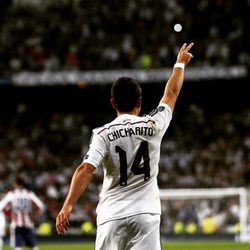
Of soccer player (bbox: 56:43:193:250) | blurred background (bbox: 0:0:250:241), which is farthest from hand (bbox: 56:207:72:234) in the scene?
blurred background (bbox: 0:0:250:241)

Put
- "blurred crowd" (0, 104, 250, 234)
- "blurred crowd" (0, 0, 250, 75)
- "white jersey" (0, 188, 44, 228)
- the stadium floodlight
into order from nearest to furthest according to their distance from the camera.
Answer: "white jersey" (0, 188, 44, 228) → the stadium floodlight → "blurred crowd" (0, 104, 250, 234) → "blurred crowd" (0, 0, 250, 75)

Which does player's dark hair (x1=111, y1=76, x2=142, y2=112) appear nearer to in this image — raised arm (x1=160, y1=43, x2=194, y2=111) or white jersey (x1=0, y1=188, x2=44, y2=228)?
raised arm (x1=160, y1=43, x2=194, y2=111)

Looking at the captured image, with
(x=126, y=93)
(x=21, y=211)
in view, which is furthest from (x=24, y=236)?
(x=126, y=93)

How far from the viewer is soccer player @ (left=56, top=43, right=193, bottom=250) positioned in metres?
5.87

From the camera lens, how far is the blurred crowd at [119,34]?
29.6 metres

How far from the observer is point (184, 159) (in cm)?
2889

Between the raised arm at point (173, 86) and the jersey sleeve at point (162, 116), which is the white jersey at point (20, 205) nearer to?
the raised arm at point (173, 86)

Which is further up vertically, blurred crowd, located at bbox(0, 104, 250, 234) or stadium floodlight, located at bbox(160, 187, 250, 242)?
blurred crowd, located at bbox(0, 104, 250, 234)

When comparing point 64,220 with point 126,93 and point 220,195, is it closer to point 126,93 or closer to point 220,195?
point 126,93

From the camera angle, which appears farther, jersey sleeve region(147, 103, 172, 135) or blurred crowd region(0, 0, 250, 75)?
blurred crowd region(0, 0, 250, 75)

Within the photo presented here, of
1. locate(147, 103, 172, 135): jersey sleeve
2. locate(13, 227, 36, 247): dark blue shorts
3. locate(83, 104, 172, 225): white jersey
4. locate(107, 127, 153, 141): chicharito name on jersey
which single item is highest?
locate(147, 103, 172, 135): jersey sleeve

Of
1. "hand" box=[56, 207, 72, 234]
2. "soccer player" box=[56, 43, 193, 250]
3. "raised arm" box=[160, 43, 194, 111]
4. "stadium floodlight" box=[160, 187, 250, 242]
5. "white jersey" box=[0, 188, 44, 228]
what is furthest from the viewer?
"stadium floodlight" box=[160, 187, 250, 242]

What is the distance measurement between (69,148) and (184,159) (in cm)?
463

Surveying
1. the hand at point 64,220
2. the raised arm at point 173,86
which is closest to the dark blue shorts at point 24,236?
the raised arm at point 173,86
